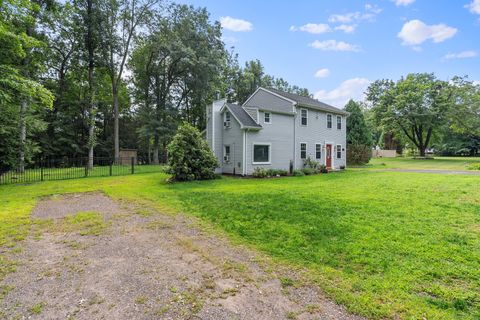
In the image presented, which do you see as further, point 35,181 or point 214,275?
point 35,181

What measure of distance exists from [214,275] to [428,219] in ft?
16.4

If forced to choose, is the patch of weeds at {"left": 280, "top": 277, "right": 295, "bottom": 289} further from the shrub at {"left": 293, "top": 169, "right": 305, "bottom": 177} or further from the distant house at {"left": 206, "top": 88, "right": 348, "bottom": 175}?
the shrub at {"left": 293, "top": 169, "right": 305, "bottom": 177}

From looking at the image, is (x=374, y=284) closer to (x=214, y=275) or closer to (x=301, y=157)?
(x=214, y=275)

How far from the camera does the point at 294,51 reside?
20172 millimetres

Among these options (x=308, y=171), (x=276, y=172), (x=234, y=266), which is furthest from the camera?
(x=308, y=171)

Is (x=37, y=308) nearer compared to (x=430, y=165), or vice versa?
(x=37, y=308)

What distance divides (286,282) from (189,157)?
410 inches

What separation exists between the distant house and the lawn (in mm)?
7112

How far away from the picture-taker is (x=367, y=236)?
4.58m

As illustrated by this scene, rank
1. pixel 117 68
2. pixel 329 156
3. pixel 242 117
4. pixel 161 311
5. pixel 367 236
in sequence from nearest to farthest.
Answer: pixel 161 311
pixel 367 236
pixel 242 117
pixel 329 156
pixel 117 68

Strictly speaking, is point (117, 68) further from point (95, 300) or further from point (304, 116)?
point (95, 300)

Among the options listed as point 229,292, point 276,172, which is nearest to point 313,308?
point 229,292

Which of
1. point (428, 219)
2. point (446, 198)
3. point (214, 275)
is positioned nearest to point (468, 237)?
point (428, 219)

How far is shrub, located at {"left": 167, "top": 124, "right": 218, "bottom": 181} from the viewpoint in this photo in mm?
12758
